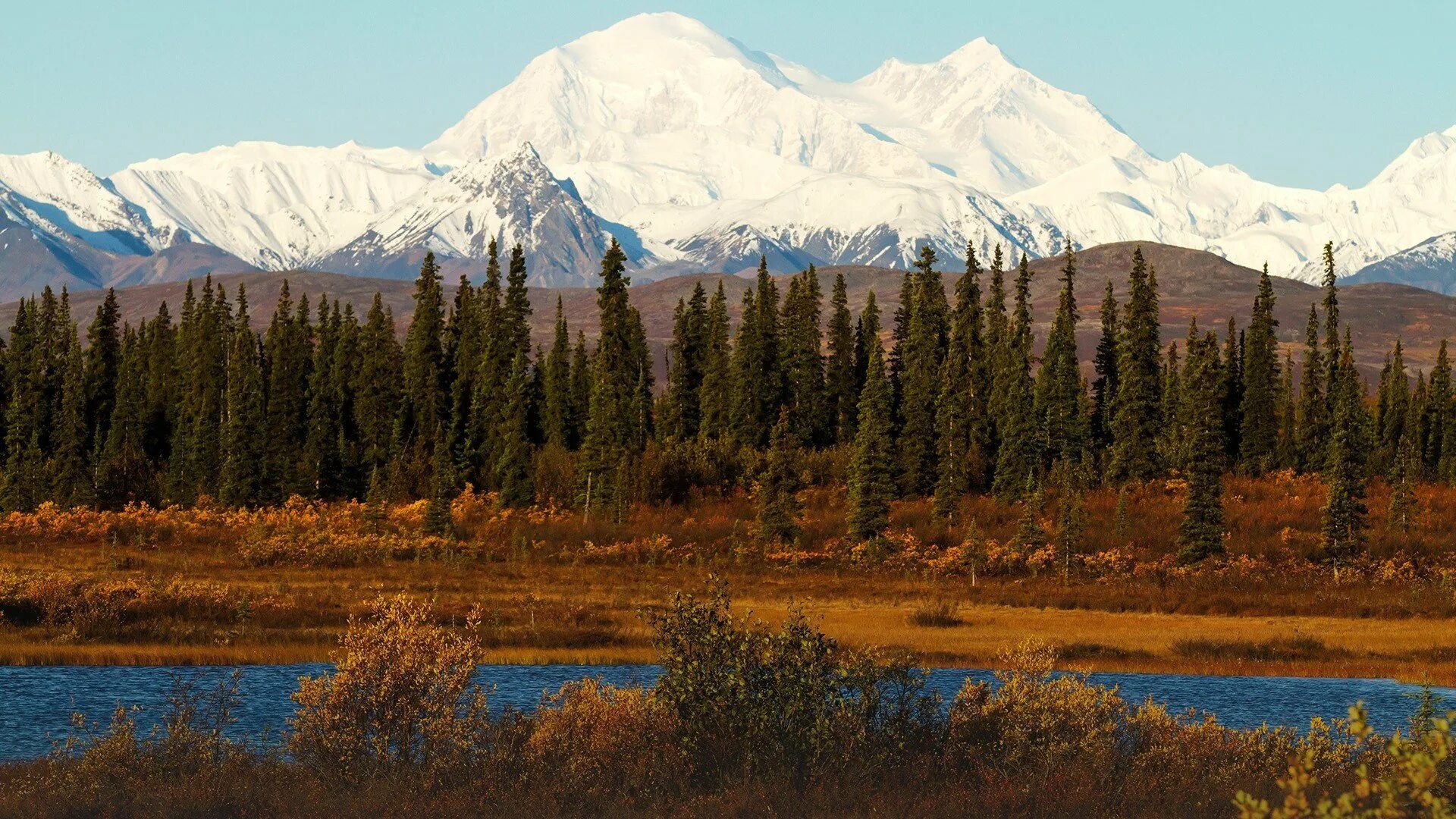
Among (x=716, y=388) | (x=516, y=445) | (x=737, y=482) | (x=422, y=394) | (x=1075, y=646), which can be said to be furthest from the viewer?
(x=422, y=394)

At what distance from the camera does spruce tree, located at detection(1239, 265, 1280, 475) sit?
12106 cm

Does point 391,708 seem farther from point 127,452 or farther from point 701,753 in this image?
point 127,452

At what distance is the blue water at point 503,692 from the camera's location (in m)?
35.6

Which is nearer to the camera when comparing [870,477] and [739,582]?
[739,582]

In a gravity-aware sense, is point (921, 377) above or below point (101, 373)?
below

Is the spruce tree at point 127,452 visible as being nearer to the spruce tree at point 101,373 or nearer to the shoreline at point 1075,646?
the spruce tree at point 101,373

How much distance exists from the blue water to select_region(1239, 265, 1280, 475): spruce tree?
75914 millimetres

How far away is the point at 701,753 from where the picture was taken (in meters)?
25.8

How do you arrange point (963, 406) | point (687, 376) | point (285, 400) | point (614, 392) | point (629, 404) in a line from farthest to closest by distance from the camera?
point (687, 376) → point (629, 404) → point (285, 400) → point (614, 392) → point (963, 406)

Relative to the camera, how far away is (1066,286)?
122375 millimetres

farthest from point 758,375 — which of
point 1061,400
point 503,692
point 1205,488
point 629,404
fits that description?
point 503,692

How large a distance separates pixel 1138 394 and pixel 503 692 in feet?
258

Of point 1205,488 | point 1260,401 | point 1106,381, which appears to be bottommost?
point 1205,488

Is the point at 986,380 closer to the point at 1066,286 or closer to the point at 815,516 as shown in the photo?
the point at 1066,286
